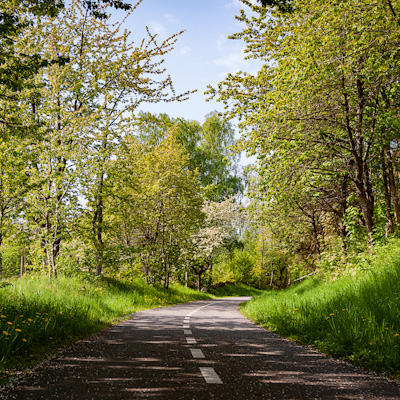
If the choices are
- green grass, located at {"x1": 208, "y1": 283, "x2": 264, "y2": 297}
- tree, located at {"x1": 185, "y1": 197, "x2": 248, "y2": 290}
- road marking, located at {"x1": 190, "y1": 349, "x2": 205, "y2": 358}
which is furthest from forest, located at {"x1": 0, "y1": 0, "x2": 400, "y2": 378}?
green grass, located at {"x1": 208, "y1": 283, "x2": 264, "y2": 297}

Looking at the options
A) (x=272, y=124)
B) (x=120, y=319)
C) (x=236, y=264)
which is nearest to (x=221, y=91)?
(x=272, y=124)

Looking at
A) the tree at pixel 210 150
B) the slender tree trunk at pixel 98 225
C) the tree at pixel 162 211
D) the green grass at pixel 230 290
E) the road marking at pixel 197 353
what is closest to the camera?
the road marking at pixel 197 353

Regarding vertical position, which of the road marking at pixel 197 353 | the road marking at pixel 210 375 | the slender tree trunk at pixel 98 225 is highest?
the slender tree trunk at pixel 98 225

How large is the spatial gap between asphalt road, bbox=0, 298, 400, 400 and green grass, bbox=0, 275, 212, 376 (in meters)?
0.43

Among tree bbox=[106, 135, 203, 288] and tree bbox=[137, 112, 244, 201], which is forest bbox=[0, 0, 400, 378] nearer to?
tree bbox=[106, 135, 203, 288]

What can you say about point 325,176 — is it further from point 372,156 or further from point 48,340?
point 48,340

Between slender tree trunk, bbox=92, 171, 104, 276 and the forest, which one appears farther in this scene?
slender tree trunk, bbox=92, 171, 104, 276

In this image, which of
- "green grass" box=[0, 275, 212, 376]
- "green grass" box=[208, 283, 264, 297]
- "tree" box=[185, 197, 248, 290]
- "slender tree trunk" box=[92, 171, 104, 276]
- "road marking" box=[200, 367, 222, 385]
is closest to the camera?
"road marking" box=[200, 367, 222, 385]

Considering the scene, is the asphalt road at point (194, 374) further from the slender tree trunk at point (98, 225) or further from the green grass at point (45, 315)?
the slender tree trunk at point (98, 225)

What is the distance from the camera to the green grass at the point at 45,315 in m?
4.87

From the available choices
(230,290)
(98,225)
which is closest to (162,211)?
(98,225)

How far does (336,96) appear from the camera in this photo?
9969 mm

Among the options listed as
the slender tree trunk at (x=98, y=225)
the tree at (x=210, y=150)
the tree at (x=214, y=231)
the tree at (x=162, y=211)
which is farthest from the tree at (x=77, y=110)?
the tree at (x=210, y=150)

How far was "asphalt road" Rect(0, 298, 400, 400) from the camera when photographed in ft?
11.5
